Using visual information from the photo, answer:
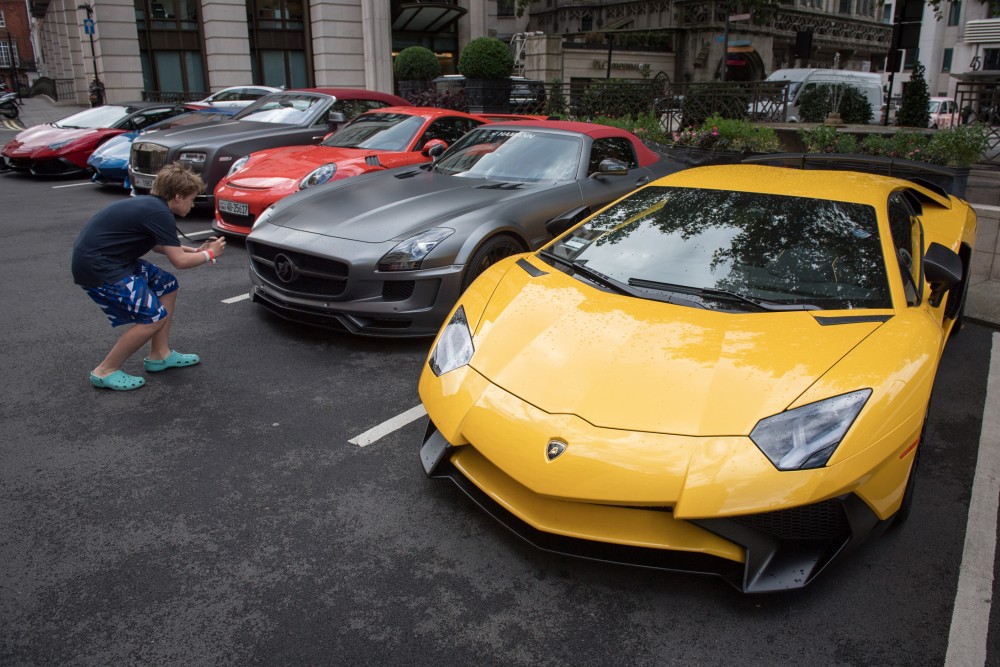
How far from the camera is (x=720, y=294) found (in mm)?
3412

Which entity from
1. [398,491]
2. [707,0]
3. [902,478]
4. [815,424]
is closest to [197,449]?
[398,491]

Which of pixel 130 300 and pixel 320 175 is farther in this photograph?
pixel 320 175

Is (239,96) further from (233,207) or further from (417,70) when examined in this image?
(233,207)

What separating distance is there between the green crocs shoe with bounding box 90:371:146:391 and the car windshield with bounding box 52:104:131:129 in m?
10.9

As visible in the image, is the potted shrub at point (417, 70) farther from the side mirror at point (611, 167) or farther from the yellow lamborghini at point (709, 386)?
the yellow lamborghini at point (709, 386)

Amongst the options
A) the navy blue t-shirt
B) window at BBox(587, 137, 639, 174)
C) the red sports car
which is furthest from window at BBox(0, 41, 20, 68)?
the navy blue t-shirt

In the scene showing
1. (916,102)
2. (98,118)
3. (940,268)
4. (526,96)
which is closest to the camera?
(940,268)

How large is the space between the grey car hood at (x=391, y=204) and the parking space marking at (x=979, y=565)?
3517mm

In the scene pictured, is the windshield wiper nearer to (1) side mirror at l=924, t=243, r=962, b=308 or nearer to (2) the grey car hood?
(1) side mirror at l=924, t=243, r=962, b=308

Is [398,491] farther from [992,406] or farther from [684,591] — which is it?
[992,406]

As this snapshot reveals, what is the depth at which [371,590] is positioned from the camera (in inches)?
111

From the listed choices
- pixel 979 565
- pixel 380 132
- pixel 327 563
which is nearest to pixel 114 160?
pixel 380 132

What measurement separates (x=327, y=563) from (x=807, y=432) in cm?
191

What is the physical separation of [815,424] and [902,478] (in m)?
0.55
